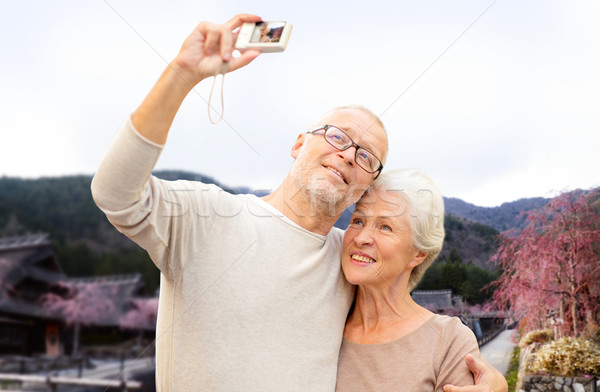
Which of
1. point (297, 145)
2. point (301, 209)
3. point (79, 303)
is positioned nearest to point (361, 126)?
point (297, 145)

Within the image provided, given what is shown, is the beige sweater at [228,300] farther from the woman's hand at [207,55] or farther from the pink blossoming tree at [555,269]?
the pink blossoming tree at [555,269]

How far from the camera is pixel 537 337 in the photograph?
12.0 feet

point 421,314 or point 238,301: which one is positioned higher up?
point 421,314

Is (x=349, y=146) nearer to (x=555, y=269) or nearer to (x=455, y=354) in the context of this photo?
(x=455, y=354)

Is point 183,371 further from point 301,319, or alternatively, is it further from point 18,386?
point 18,386

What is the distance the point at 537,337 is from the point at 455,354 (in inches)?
113

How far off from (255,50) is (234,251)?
504 mm

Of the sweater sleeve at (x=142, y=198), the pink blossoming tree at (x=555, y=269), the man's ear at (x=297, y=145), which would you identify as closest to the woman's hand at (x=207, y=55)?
the sweater sleeve at (x=142, y=198)

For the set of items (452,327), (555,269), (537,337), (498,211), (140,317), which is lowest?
(140,317)

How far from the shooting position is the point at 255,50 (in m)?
0.88

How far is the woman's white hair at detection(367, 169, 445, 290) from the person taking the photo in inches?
54.7

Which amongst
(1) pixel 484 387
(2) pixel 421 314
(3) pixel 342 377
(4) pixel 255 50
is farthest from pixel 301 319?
(4) pixel 255 50

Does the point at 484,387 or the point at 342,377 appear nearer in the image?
the point at 484,387

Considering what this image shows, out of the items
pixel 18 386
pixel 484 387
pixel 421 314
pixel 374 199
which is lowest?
pixel 18 386
